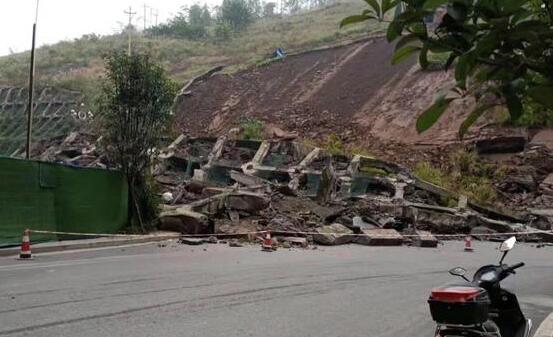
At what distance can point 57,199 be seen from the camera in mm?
16234

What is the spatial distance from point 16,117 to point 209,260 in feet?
112

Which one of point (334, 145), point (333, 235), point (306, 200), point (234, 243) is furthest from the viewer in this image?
point (334, 145)

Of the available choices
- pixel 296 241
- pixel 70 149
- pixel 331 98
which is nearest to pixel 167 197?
pixel 296 241

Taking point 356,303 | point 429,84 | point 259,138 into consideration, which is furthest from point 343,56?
point 356,303

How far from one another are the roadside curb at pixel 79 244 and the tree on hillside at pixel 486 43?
1354 cm

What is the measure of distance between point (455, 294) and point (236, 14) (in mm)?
91203

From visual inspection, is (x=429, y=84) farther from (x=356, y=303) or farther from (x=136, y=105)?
(x=356, y=303)

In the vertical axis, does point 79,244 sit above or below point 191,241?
above

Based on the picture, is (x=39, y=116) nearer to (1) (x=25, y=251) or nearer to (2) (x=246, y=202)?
(2) (x=246, y=202)

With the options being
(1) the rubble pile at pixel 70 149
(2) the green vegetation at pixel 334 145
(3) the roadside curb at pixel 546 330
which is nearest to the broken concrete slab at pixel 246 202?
(2) the green vegetation at pixel 334 145

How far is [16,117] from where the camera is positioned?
141ft

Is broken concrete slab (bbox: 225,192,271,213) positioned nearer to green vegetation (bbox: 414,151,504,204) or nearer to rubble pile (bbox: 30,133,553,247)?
rubble pile (bbox: 30,133,553,247)

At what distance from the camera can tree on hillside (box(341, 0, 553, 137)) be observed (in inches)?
70.9

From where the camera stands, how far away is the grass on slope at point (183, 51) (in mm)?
57281
